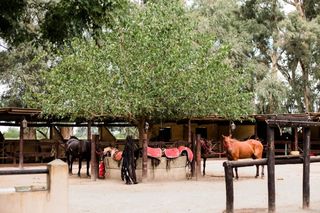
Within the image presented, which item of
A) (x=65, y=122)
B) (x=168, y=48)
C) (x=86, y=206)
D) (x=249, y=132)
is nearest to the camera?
(x=86, y=206)

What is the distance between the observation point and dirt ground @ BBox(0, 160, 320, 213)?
980cm

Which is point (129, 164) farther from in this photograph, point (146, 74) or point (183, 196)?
point (183, 196)

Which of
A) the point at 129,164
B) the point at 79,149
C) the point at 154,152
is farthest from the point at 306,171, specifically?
the point at 79,149

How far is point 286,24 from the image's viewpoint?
1168 inches

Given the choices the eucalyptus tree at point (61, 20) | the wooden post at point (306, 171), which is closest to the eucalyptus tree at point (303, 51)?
the wooden post at point (306, 171)

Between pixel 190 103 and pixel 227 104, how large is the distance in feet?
4.31

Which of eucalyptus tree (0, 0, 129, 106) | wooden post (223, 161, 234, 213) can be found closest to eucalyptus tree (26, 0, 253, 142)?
wooden post (223, 161, 234, 213)

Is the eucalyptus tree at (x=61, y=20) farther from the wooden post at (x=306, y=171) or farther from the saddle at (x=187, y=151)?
the saddle at (x=187, y=151)

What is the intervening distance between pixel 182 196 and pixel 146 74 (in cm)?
380

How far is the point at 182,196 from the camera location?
11.7 meters

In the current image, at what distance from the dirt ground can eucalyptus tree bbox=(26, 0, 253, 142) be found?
2.17 m

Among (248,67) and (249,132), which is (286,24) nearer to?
(248,67)

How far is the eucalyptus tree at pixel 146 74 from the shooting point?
14.2 m

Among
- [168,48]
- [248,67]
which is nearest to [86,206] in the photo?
[168,48]
